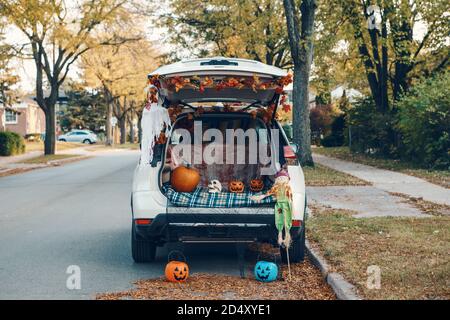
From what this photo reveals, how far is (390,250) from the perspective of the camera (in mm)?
7926

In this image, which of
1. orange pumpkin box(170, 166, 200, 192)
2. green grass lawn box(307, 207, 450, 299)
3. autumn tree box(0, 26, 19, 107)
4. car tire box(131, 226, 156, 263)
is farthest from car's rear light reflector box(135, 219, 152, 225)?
autumn tree box(0, 26, 19, 107)

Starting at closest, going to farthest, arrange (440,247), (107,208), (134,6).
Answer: (440,247) < (107,208) < (134,6)

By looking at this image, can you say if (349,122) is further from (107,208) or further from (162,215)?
(162,215)

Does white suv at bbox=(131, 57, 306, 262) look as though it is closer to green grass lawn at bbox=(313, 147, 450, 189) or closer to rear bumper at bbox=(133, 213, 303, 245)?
rear bumper at bbox=(133, 213, 303, 245)

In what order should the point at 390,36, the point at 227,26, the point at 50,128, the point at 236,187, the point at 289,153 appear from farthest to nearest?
1. the point at 50,128
2. the point at 227,26
3. the point at 390,36
4. the point at 236,187
5. the point at 289,153

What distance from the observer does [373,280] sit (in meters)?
6.41

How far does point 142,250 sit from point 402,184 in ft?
33.3

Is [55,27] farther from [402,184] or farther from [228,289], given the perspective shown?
[228,289]

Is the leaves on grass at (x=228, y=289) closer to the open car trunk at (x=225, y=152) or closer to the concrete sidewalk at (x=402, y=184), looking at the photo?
the open car trunk at (x=225, y=152)

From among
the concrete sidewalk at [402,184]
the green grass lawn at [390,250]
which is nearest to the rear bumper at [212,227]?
the green grass lawn at [390,250]

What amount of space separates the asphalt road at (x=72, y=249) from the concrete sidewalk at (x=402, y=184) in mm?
5855

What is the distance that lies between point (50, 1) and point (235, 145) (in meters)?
25.5

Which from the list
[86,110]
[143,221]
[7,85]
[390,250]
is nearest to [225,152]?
[143,221]

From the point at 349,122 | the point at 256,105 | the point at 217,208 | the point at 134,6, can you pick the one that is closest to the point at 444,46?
the point at 349,122
